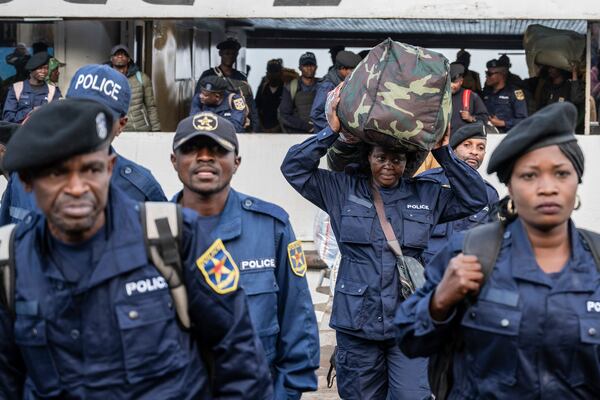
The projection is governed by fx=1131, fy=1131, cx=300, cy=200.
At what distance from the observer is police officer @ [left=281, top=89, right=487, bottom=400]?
5.79 metres

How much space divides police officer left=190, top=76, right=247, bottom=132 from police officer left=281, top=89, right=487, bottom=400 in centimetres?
567

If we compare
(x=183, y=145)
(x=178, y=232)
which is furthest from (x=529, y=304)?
(x=183, y=145)

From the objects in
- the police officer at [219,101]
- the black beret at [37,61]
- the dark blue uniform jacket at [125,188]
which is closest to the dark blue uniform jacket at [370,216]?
the dark blue uniform jacket at [125,188]

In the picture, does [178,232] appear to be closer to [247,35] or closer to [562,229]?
[562,229]

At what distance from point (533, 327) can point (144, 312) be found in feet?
3.89

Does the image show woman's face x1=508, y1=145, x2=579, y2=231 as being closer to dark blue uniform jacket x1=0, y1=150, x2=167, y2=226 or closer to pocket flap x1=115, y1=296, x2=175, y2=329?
pocket flap x1=115, y1=296, x2=175, y2=329

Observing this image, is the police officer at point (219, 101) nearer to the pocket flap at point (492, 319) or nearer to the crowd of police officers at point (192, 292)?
the crowd of police officers at point (192, 292)

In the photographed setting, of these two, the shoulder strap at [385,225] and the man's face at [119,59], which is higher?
the man's face at [119,59]

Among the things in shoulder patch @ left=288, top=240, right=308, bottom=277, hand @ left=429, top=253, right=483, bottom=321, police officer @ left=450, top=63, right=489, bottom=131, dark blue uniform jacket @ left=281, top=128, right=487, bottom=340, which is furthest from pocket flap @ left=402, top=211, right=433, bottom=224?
police officer @ left=450, top=63, right=489, bottom=131

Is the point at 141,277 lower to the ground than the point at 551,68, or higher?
lower

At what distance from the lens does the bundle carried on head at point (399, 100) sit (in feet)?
18.4

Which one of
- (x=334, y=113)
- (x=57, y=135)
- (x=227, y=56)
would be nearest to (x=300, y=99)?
(x=227, y=56)

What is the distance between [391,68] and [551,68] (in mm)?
7390

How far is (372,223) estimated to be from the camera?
589 cm
